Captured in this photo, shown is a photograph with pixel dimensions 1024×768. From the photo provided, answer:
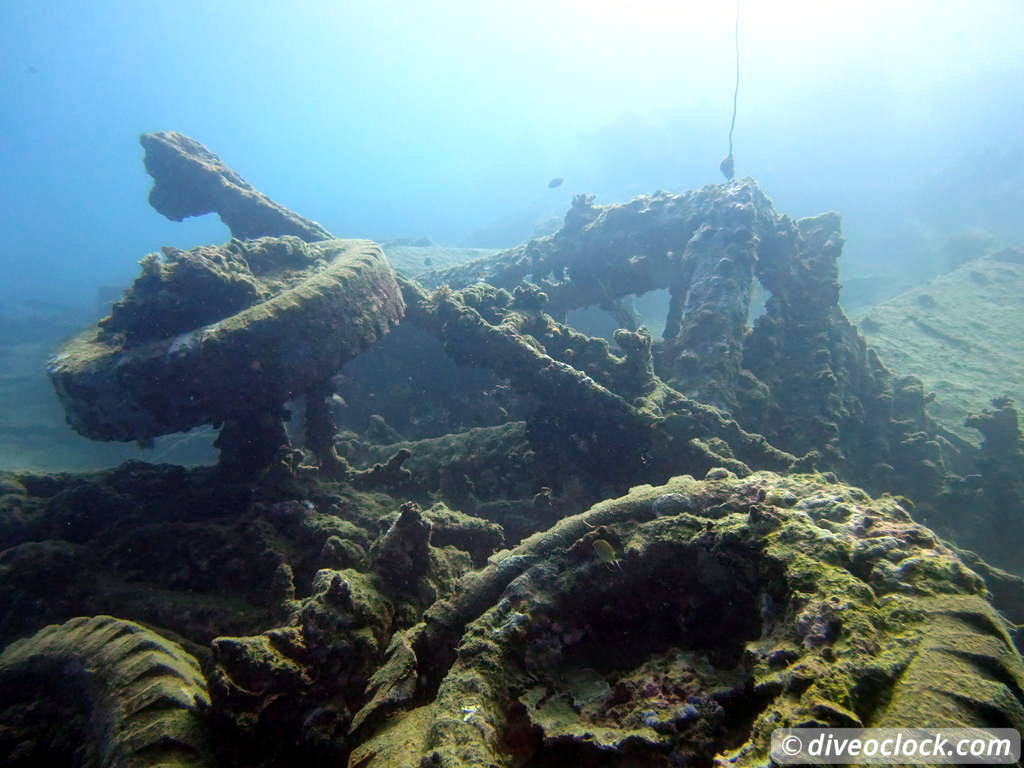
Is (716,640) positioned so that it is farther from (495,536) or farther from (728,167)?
(728,167)

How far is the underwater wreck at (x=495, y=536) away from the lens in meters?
2.13

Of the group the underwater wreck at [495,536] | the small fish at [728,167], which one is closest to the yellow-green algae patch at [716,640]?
the underwater wreck at [495,536]

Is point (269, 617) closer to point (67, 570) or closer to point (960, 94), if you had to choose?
point (67, 570)

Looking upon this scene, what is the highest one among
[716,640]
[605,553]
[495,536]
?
[605,553]

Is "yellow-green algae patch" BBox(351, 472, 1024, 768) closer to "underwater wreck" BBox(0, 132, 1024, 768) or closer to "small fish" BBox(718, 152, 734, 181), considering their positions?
"underwater wreck" BBox(0, 132, 1024, 768)

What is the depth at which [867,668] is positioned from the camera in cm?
176

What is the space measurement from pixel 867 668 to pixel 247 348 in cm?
518

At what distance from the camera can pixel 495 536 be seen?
5062 millimetres

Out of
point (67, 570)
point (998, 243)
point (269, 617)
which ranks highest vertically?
point (67, 570)

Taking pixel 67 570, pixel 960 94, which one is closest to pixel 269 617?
pixel 67 570

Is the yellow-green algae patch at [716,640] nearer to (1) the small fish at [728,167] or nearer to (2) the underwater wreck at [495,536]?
(2) the underwater wreck at [495,536]

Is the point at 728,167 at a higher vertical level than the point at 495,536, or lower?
higher

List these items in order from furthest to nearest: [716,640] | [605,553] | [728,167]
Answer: [728,167] → [605,553] → [716,640]

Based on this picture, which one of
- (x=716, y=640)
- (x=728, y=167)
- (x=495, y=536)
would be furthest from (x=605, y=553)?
(x=728, y=167)
